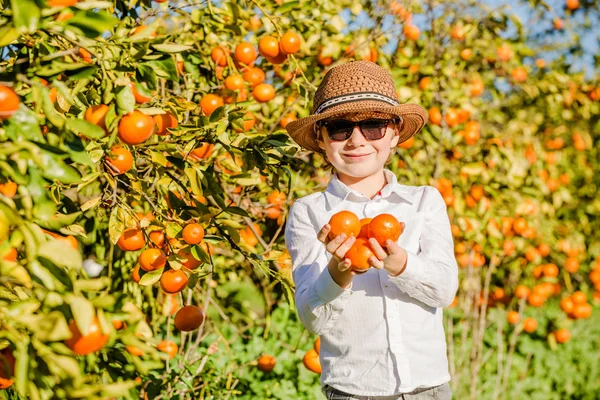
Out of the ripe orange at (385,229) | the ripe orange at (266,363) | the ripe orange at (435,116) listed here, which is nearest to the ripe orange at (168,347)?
the ripe orange at (266,363)

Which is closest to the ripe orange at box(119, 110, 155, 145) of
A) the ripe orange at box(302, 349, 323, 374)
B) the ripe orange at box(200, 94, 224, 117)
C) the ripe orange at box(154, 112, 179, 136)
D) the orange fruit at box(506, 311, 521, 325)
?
the ripe orange at box(154, 112, 179, 136)

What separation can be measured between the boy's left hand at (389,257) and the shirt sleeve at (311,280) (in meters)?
0.12

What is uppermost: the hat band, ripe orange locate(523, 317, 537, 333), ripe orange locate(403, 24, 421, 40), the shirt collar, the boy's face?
ripe orange locate(403, 24, 421, 40)

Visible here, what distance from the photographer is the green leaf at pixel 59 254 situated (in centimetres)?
96

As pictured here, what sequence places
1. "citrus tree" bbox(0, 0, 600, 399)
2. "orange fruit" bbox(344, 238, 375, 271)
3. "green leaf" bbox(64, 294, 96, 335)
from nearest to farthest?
1. "green leaf" bbox(64, 294, 96, 335)
2. "citrus tree" bbox(0, 0, 600, 399)
3. "orange fruit" bbox(344, 238, 375, 271)

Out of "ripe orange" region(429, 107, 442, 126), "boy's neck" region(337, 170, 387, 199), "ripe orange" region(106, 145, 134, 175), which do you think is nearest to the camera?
"ripe orange" region(106, 145, 134, 175)

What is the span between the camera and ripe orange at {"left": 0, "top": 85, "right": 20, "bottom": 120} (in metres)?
1.06

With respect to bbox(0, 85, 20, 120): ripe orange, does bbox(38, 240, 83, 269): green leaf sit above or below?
below

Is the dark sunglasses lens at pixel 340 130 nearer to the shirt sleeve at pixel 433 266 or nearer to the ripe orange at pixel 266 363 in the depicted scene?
the shirt sleeve at pixel 433 266

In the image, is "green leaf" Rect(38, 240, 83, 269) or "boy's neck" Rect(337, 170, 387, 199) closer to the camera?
"green leaf" Rect(38, 240, 83, 269)

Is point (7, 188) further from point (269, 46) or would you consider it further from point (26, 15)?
point (269, 46)

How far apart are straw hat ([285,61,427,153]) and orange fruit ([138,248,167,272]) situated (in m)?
0.52

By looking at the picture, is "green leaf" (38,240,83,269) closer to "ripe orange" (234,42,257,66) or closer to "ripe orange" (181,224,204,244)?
"ripe orange" (181,224,204,244)

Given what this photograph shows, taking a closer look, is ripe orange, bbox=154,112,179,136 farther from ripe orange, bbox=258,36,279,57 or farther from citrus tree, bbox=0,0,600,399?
ripe orange, bbox=258,36,279,57
